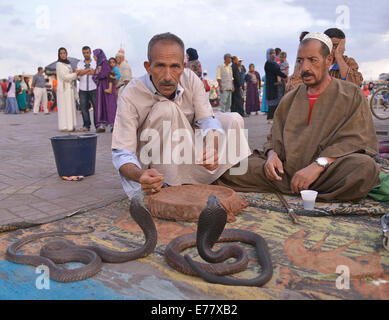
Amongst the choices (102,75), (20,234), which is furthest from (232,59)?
(20,234)

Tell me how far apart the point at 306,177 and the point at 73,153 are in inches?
92.5

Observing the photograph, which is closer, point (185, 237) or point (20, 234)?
point (185, 237)

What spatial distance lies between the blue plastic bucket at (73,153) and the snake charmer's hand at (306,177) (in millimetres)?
2188

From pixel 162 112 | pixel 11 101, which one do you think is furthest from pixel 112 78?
pixel 11 101

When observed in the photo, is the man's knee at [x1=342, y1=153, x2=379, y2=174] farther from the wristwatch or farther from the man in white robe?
the man in white robe

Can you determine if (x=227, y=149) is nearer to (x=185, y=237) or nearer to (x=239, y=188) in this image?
(x=239, y=188)

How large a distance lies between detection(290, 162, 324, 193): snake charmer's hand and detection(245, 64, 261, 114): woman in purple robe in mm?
10693

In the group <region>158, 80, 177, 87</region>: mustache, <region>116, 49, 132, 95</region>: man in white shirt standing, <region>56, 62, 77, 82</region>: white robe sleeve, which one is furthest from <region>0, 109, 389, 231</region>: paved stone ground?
<region>116, 49, 132, 95</region>: man in white shirt standing

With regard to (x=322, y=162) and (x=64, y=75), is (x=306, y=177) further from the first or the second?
(x=64, y=75)

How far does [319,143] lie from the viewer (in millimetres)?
2992

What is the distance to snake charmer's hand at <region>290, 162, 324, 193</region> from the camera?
2.74m

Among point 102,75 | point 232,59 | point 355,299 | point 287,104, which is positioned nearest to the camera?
point 355,299

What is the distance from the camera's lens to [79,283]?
5.45ft

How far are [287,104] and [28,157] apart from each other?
12.4 feet
